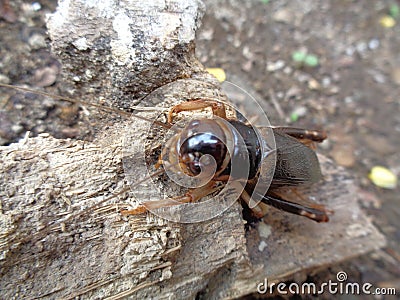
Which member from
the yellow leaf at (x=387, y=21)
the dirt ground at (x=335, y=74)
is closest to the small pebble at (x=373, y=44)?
the dirt ground at (x=335, y=74)

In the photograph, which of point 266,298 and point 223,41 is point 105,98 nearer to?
point 266,298

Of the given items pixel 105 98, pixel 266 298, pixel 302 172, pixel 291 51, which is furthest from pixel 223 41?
pixel 266 298

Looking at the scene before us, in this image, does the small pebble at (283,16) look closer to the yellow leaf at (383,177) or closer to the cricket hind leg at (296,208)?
the yellow leaf at (383,177)

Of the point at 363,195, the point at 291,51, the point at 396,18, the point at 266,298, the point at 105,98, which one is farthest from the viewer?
the point at 396,18

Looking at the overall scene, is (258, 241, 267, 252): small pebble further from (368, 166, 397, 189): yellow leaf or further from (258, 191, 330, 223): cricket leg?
(368, 166, 397, 189): yellow leaf

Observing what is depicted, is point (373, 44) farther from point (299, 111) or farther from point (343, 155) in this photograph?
point (343, 155)

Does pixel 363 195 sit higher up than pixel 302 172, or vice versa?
pixel 302 172
